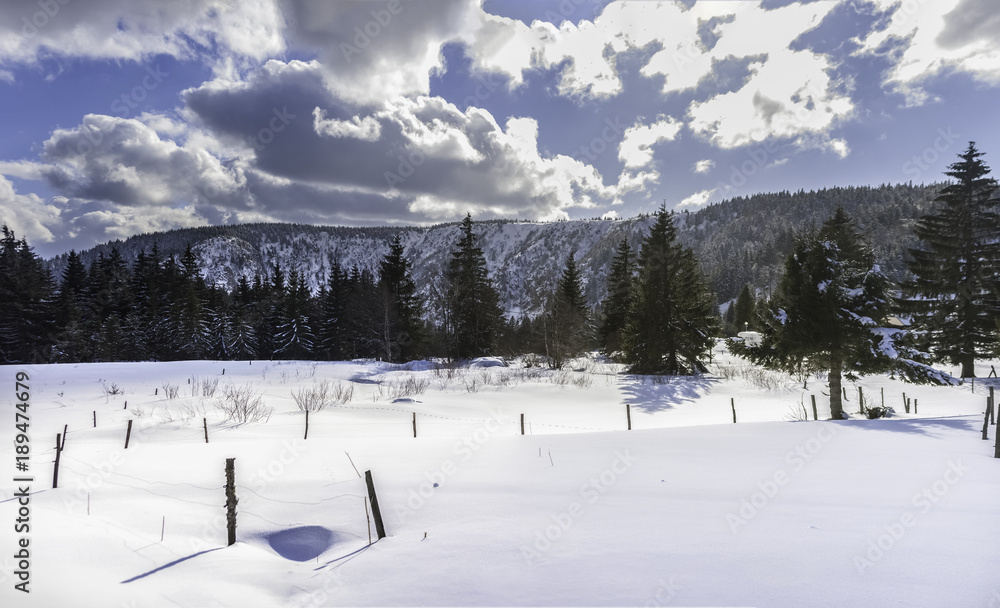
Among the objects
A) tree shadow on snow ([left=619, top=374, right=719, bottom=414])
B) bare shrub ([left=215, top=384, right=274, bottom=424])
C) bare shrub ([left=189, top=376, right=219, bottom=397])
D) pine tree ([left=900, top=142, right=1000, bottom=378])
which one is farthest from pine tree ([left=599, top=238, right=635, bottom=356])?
bare shrub ([left=189, top=376, right=219, bottom=397])

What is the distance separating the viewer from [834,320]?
14.3 m

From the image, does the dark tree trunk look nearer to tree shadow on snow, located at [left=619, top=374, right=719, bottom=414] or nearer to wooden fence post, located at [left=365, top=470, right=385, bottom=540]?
tree shadow on snow, located at [left=619, top=374, right=719, bottom=414]

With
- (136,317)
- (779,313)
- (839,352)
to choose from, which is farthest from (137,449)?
(136,317)

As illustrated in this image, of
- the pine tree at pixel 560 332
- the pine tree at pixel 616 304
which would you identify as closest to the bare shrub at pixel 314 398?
the pine tree at pixel 560 332

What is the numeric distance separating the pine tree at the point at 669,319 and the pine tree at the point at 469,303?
12.4 meters

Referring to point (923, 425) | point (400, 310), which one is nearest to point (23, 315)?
point (400, 310)

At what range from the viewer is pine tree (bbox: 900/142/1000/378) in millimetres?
22359

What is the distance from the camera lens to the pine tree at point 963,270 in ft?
73.4

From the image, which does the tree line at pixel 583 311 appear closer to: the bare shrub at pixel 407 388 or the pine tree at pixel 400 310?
the pine tree at pixel 400 310

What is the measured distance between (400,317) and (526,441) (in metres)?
25.8

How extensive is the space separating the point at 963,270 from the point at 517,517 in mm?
31177

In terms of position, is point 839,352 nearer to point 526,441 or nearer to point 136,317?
point 526,441

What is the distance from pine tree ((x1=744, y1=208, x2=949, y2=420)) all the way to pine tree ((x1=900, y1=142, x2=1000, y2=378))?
1307 cm

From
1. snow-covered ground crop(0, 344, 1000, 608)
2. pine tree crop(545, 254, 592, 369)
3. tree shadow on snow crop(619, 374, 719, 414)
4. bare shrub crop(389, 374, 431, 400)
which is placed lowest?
tree shadow on snow crop(619, 374, 719, 414)
